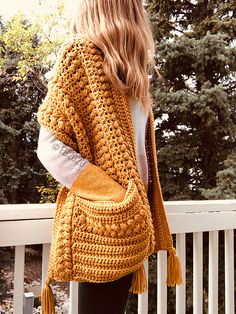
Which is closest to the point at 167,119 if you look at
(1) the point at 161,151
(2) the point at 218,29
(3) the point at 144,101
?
(1) the point at 161,151

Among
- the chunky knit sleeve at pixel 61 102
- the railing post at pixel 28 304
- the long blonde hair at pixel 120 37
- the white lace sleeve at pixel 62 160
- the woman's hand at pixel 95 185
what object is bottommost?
the railing post at pixel 28 304

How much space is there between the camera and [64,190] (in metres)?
1.12

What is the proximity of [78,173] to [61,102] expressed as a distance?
182 millimetres

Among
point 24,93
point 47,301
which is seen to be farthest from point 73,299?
point 24,93

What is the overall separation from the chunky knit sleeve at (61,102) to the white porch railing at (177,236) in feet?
0.94

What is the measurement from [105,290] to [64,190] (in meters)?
0.28

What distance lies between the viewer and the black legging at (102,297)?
1.04 m

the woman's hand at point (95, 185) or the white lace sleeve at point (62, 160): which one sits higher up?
the white lace sleeve at point (62, 160)

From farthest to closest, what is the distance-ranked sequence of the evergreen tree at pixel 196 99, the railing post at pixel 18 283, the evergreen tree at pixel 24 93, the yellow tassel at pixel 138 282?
1. the evergreen tree at pixel 196 99
2. the evergreen tree at pixel 24 93
3. the railing post at pixel 18 283
4. the yellow tassel at pixel 138 282

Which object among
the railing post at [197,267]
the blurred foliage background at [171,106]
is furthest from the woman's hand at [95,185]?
the blurred foliage background at [171,106]

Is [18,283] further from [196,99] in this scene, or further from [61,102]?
[196,99]

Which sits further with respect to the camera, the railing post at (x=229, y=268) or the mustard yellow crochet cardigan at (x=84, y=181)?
the railing post at (x=229, y=268)

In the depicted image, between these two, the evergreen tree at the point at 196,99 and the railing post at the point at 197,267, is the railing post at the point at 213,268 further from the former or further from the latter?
the evergreen tree at the point at 196,99

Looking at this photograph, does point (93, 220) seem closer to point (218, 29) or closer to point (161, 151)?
point (161, 151)
